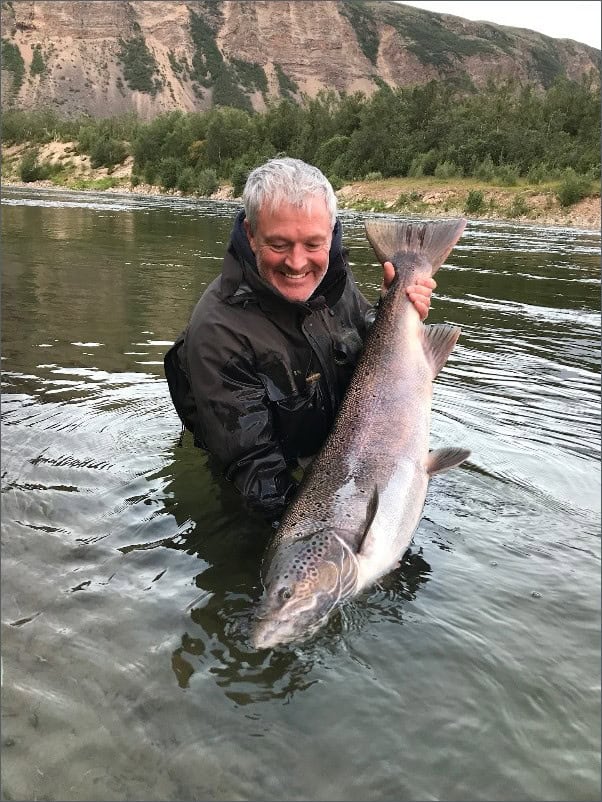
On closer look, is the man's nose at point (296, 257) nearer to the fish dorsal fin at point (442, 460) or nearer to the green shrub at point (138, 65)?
the fish dorsal fin at point (442, 460)

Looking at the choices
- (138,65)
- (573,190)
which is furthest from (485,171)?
(138,65)

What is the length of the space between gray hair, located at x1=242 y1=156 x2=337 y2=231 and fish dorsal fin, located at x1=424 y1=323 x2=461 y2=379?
89 cm

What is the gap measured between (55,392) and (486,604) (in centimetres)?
411

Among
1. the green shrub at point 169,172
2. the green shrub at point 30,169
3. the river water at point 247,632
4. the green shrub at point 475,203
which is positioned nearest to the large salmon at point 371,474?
the river water at point 247,632

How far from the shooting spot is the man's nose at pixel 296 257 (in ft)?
11.6

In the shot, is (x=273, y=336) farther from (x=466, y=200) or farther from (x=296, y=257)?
(x=466, y=200)

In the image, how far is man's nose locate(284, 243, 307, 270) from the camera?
353 cm

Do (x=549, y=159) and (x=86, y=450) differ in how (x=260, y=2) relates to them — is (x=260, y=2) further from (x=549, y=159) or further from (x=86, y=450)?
(x=86, y=450)

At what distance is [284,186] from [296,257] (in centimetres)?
33

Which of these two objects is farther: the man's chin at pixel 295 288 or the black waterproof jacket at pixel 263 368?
the man's chin at pixel 295 288

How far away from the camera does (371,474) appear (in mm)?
3291

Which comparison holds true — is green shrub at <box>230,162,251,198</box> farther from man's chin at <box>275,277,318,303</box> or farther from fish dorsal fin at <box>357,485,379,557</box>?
fish dorsal fin at <box>357,485,379,557</box>

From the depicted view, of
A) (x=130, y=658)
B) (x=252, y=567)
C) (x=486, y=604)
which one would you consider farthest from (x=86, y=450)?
(x=486, y=604)

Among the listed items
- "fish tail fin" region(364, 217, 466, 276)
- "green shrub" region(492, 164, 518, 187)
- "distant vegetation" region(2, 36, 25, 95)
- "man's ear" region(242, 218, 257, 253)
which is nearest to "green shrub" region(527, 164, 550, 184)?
"green shrub" region(492, 164, 518, 187)
